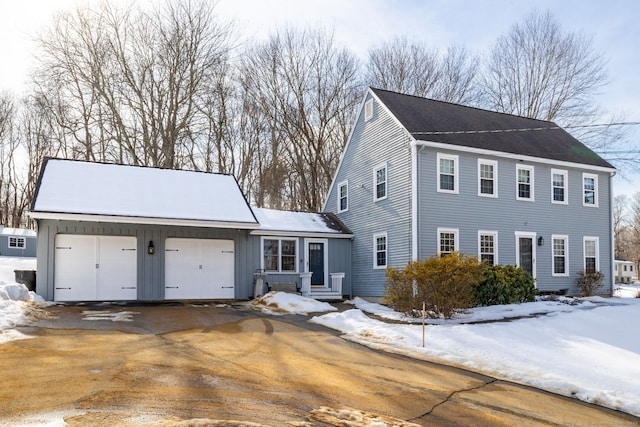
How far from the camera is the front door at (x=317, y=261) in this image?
19.3m

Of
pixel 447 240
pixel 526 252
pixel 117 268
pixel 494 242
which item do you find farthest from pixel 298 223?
pixel 526 252

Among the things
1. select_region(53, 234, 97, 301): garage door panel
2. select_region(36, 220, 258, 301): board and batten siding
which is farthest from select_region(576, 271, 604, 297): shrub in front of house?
select_region(53, 234, 97, 301): garage door panel

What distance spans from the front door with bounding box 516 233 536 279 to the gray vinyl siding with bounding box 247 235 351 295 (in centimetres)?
631

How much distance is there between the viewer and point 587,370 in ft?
26.7

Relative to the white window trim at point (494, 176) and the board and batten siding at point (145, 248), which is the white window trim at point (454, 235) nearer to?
the white window trim at point (494, 176)

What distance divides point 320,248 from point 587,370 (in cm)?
1232

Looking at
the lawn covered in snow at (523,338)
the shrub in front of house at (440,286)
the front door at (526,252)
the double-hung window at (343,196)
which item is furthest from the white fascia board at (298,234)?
the shrub in front of house at (440,286)

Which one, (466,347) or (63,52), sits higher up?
(63,52)

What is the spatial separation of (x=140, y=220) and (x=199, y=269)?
8.96 ft

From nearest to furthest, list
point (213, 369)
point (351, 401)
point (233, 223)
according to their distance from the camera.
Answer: point (351, 401) < point (213, 369) < point (233, 223)

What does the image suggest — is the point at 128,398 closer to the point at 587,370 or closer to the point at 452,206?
the point at 587,370

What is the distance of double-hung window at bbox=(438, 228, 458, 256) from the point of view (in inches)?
671

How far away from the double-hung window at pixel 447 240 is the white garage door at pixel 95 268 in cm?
994

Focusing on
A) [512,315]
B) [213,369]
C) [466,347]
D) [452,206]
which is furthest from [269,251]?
[213,369]
